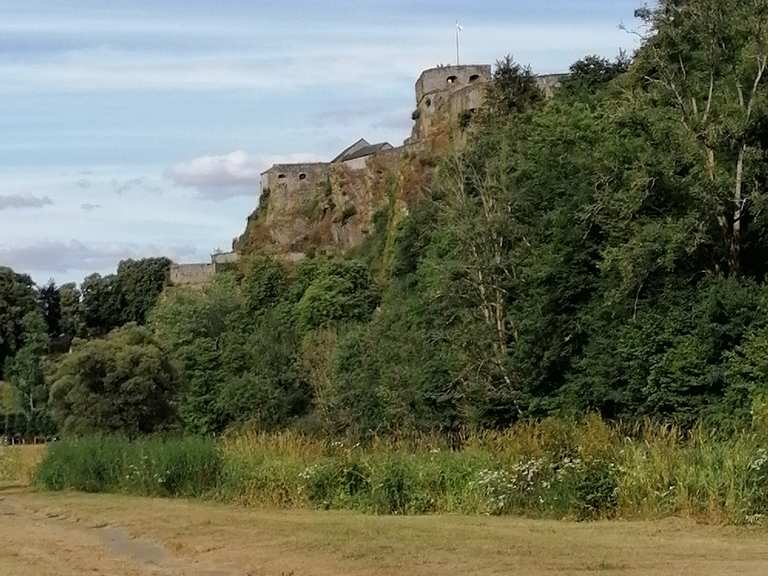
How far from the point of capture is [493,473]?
20.1 m

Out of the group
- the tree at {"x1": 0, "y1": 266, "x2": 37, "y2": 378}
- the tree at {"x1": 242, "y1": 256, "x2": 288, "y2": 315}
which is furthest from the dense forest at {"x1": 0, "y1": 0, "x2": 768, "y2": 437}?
the tree at {"x1": 0, "y1": 266, "x2": 37, "y2": 378}

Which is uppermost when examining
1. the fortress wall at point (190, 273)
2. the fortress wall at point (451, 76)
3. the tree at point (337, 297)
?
the fortress wall at point (451, 76)

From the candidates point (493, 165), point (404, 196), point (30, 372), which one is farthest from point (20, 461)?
point (30, 372)

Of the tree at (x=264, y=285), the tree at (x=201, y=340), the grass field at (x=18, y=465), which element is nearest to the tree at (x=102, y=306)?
the tree at (x=201, y=340)

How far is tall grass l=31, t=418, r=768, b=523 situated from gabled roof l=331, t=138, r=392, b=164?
7396cm

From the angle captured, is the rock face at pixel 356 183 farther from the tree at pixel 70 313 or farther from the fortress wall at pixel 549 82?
the tree at pixel 70 313

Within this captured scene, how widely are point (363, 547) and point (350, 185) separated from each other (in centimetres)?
8611

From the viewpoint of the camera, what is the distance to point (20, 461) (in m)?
33.8

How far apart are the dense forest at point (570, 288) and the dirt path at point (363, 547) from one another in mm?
9600

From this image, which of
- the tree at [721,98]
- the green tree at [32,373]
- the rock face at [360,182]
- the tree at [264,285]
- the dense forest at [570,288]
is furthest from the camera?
the tree at [264,285]

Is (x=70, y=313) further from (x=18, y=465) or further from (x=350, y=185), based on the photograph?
(x=18, y=465)

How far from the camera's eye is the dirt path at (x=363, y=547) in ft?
44.0

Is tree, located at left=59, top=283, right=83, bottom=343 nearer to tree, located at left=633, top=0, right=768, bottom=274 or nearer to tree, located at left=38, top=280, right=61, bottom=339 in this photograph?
tree, located at left=38, top=280, right=61, bottom=339

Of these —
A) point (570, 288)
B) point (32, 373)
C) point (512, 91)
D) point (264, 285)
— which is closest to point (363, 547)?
point (570, 288)
